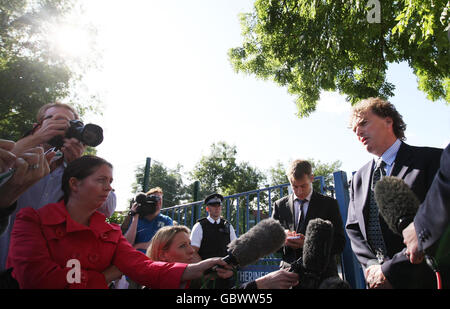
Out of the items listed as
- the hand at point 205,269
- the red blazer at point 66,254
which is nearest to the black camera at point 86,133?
the red blazer at point 66,254

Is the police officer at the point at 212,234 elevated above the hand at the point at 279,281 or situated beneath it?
elevated above

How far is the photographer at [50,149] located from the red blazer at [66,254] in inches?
11.5

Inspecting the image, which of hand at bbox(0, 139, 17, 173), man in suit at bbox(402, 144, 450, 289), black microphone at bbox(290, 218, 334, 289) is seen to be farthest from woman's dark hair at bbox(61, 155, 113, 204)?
man in suit at bbox(402, 144, 450, 289)

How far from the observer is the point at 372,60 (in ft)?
27.3

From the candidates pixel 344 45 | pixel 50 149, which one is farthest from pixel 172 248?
pixel 344 45

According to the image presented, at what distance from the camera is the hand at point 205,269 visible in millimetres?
1305

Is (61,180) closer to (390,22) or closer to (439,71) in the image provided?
(390,22)

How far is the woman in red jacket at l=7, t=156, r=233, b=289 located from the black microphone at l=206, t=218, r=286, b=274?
6 cm

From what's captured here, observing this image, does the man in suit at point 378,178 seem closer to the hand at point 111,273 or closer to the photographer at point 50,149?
the hand at point 111,273

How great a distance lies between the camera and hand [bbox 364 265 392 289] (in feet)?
5.26

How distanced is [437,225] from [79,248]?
1.70m

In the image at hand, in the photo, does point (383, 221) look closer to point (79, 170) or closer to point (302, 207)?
point (302, 207)

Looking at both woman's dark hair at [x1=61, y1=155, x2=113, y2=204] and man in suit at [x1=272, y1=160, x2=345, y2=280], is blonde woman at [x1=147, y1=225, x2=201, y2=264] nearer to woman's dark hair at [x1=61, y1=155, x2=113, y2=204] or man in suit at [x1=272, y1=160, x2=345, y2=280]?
woman's dark hair at [x1=61, y1=155, x2=113, y2=204]

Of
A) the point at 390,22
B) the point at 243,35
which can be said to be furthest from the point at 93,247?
the point at 243,35
